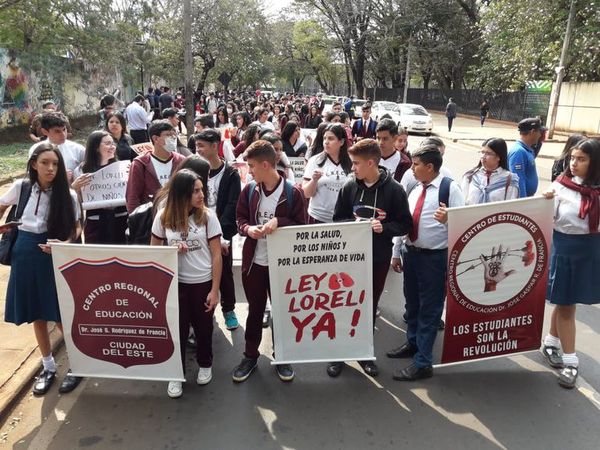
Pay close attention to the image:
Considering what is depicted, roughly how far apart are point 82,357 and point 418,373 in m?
2.52

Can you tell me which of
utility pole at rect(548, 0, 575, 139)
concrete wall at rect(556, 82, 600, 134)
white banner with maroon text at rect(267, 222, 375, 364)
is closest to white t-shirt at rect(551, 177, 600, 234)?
→ white banner with maroon text at rect(267, 222, 375, 364)

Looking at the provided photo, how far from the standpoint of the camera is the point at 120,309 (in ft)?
11.1

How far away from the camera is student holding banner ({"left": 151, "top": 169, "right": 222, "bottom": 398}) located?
3307 mm

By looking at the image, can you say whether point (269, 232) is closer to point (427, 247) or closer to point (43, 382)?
point (427, 247)

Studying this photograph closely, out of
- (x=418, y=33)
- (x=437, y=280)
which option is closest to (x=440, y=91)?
(x=418, y=33)

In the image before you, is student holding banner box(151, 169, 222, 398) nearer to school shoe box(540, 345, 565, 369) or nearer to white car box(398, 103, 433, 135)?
school shoe box(540, 345, 565, 369)

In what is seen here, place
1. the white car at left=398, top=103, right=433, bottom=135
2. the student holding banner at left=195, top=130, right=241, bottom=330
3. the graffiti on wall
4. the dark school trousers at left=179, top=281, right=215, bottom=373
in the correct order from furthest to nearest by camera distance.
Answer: the white car at left=398, top=103, right=433, bottom=135
the graffiti on wall
the student holding banner at left=195, top=130, right=241, bottom=330
the dark school trousers at left=179, top=281, right=215, bottom=373

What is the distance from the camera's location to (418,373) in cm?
377

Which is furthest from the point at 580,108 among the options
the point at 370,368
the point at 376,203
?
the point at 370,368

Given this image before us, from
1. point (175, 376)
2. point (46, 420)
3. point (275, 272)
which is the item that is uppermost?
point (275, 272)

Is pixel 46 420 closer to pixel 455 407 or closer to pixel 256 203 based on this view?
pixel 256 203

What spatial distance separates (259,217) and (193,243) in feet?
1.87

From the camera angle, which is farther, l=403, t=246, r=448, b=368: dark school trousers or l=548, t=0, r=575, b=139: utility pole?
l=548, t=0, r=575, b=139: utility pole

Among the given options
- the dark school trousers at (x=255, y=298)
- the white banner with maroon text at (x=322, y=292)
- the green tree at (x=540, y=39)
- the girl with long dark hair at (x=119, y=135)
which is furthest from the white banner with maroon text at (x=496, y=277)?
the green tree at (x=540, y=39)
